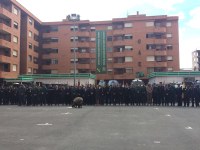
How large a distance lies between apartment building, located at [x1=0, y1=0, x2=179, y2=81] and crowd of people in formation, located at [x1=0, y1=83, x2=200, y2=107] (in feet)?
108

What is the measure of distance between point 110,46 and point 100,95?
40.0 metres

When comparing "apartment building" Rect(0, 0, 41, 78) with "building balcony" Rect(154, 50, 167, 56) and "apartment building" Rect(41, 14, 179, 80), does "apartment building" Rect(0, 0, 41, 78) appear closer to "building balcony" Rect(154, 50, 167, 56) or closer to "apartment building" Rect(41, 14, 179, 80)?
"apartment building" Rect(41, 14, 179, 80)

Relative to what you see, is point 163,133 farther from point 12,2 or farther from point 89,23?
point 89,23

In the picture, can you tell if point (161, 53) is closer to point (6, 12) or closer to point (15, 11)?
point (15, 11)

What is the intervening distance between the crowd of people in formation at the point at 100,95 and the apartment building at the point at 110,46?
33.0 m

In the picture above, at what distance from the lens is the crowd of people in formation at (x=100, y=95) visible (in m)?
23.6

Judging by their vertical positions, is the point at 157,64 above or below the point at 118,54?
below

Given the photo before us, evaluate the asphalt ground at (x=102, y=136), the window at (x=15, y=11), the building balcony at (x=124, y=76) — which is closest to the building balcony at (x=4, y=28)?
the window at (x=15, y=11)

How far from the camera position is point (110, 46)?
63500 mm

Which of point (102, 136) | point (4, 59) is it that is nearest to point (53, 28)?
point (4, 59)

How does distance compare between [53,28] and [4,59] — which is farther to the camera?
[53,28]

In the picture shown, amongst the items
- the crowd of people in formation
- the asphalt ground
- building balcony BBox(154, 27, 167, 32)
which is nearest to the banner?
building balcony BBox(154, 27, 167, 32)

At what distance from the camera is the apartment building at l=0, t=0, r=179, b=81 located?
60.0 meters

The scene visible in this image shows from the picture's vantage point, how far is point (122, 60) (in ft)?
205
